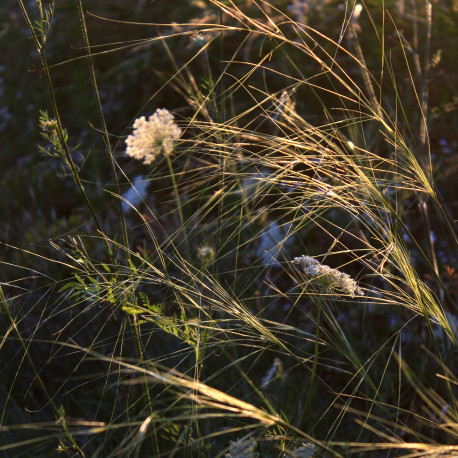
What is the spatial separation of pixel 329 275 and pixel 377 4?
10.8ft

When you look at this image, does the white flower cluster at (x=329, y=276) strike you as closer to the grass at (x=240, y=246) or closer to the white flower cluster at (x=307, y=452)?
the grass at (x=240, y=246)

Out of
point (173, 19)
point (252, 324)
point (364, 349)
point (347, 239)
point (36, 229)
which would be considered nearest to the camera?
point (252, 324)

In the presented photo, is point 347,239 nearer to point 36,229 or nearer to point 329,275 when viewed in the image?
point 36,229

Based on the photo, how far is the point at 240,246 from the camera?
118 centimetres

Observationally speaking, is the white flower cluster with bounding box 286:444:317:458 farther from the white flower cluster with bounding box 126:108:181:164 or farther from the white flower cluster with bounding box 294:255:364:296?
the white flower cluster with bounding box 126:108:181:164

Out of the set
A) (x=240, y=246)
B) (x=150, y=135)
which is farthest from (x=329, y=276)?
(x=150, y=135)

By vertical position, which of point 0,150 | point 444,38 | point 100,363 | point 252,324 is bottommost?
point 0,150

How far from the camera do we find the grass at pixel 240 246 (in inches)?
44.8

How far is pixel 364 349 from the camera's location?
7.14 feet

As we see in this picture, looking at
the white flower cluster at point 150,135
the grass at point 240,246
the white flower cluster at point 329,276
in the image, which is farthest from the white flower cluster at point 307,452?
the white flower cluster at point 150,135

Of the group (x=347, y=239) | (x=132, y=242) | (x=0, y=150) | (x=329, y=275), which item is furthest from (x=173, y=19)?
(x=329, y=275)

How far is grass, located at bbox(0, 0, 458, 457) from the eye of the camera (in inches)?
44.8

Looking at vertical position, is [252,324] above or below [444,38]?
above

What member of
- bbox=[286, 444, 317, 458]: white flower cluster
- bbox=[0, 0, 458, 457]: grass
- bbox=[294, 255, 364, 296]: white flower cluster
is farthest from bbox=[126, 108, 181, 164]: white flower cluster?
bbox=[286, 444, 317, 458]: white flower cluster
